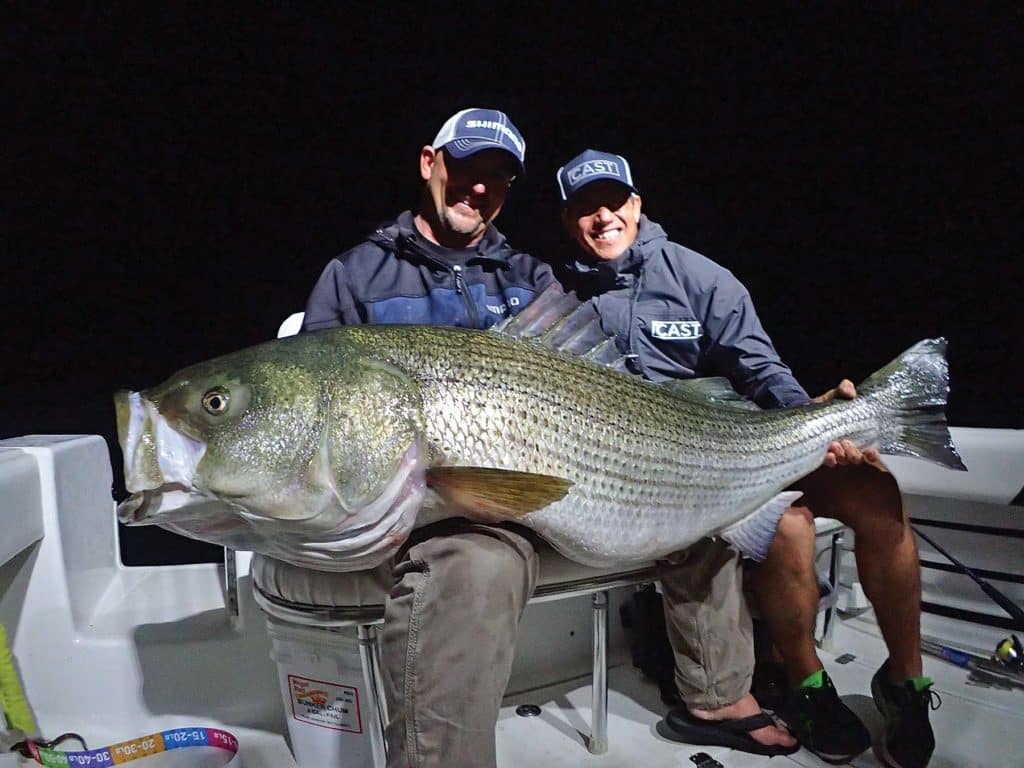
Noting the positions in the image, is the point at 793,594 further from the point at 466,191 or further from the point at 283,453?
the point at 466,191

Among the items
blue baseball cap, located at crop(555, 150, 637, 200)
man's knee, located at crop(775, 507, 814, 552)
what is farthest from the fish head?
blue baseball cap, located at crop(555, 150, 637, 200)

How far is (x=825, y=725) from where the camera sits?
76.7 inches

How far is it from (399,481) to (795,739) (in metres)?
1.56

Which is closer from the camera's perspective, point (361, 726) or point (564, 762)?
point (361, 726)

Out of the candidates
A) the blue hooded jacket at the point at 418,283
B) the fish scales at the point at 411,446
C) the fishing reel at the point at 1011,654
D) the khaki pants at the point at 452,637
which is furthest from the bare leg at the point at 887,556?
the blue hooded jacket at the point at 418,283

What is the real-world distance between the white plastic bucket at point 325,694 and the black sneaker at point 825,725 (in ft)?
4.29

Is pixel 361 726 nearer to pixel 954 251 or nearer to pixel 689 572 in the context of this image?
pixel 689 572

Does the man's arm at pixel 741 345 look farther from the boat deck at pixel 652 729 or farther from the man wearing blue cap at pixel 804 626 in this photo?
the boat deck at pixel 652 729

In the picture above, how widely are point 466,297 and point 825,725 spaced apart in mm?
1932

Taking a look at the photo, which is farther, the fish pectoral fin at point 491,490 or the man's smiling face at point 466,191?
the man's smiling face at point 466,191

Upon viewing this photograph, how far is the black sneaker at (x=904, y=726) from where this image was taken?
1877mm

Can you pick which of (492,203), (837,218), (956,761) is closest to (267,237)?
(837,218)

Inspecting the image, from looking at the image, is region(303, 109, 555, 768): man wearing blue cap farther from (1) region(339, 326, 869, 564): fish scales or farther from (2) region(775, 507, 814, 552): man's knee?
(2) region(775, 507, 814, 552): man's knee

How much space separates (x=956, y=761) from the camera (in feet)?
6.41
